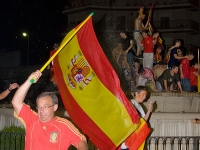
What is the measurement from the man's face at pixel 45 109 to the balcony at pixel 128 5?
48291 millimetres

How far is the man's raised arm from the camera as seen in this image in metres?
4.32

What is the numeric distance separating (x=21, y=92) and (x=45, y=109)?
27 centimetres

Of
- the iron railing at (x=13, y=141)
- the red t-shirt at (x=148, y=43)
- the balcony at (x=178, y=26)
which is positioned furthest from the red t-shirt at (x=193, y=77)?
the balcony at (x=178, y=26)

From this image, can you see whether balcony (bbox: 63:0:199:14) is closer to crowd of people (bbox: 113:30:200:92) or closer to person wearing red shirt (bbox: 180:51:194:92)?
crowd of people (bbox: 113:30:200:92)

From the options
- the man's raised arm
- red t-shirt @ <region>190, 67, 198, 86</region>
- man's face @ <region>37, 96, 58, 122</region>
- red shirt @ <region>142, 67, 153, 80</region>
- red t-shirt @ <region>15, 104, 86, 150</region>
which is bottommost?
red t-shirt @ <region>15, 104, 86, 150</region>

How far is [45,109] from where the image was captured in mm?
4348

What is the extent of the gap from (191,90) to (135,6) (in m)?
41.1

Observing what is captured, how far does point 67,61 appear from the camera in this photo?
20.6 feet

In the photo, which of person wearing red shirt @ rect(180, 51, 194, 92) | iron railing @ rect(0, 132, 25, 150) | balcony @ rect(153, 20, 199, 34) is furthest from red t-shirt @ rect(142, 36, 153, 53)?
balcony @ rect(153, 20, 199, 34)

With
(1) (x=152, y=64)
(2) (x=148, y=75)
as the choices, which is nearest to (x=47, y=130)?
(2) (x=148, y=75)

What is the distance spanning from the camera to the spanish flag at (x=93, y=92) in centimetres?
619

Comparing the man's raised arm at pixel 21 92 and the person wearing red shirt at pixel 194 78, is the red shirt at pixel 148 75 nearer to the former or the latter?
the person wearing red shirt at pixel 194 78

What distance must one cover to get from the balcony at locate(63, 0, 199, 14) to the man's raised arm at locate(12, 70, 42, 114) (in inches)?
1900

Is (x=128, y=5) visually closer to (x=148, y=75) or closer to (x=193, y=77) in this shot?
(x=193, y=77)
